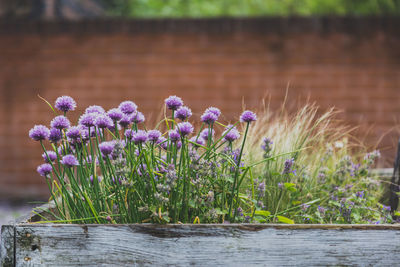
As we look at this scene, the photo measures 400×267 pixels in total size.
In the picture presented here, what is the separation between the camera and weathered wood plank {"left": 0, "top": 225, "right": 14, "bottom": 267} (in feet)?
4.65

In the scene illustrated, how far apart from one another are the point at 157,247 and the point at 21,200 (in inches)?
246

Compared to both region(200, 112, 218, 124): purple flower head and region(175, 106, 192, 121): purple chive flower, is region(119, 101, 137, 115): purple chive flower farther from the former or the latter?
region(200, 112, 218, 124): purple flower head

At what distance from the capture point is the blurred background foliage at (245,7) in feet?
36.6

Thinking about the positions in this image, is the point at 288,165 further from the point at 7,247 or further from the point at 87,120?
the point at 7,247

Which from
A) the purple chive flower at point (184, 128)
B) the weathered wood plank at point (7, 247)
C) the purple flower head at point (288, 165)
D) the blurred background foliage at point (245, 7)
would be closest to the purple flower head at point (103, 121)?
the purple chive flower at point (184, 128)

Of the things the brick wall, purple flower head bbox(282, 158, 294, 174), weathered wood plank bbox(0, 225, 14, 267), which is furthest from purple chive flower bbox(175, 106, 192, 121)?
the brick wall

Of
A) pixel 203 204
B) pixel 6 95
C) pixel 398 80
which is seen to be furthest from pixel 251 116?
pixel 6 95

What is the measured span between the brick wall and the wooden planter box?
5.19 metres

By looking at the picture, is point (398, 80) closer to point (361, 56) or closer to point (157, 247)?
point (361, 56)

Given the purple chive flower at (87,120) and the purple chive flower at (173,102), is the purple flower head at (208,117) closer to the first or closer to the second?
the purple chive flower at (173,102)

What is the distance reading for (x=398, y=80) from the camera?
678cm

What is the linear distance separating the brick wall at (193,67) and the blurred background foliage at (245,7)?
4282mm

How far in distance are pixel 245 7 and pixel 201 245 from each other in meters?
11.1

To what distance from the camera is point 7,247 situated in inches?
56.0
